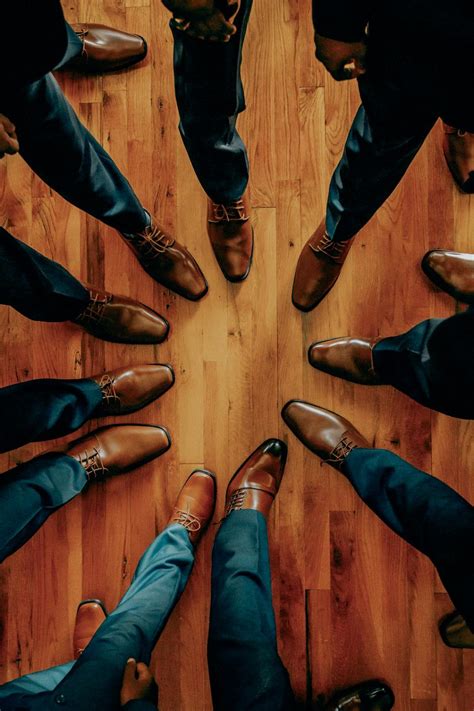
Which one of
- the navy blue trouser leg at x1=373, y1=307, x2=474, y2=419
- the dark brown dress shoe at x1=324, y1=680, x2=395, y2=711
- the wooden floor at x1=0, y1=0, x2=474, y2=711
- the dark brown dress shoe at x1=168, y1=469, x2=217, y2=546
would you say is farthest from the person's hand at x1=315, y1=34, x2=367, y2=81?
the dark brown dress shoe at x1=324, y1=680, x2=395, y2=711

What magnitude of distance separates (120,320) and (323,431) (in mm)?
633

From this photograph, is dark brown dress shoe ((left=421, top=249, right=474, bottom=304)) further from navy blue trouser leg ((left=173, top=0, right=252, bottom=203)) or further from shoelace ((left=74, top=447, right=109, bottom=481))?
shoelace ((left=74, top=447, right=109, bottom=481))

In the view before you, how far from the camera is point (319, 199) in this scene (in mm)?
1521

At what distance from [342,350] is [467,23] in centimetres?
85

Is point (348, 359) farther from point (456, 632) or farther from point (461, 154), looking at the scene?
point (456, 632)

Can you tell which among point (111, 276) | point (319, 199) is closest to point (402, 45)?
point (319, 199)

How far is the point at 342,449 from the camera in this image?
56.0 inches

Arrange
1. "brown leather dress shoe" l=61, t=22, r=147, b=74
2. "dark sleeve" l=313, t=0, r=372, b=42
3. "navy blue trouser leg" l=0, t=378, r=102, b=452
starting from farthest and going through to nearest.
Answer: "brown leather dress shoe" l=61, t=22, r=147, b=74, "navy blue trouser leg" l=0, t=378, r=102, b=452, "dark sleeve" l=313, t=0, r=372, b=42

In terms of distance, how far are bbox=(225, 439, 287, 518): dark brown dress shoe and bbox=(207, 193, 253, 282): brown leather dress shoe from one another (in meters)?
0.49

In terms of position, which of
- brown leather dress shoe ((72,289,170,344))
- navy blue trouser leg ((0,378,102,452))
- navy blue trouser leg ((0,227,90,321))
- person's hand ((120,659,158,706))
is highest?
navy blue trouser leg ((0,227,90,321))

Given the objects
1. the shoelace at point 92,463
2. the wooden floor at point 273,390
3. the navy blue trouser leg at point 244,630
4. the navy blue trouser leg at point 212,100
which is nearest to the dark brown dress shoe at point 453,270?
the wooden floor at point 273,390

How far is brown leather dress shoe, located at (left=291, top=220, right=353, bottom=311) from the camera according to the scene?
141cm

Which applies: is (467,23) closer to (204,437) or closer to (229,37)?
(229,37)

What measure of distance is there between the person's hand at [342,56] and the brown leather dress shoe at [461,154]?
2.26ft
